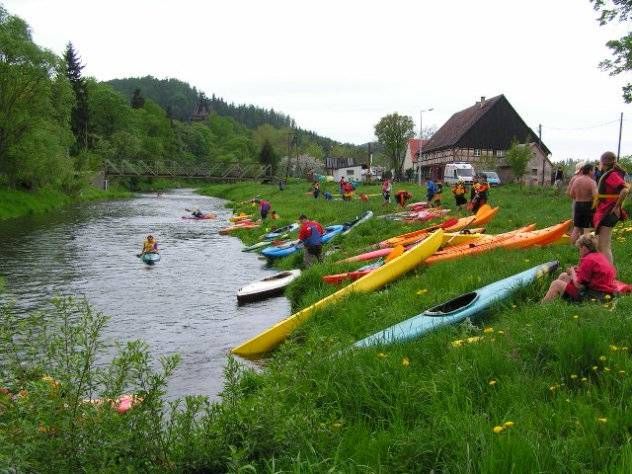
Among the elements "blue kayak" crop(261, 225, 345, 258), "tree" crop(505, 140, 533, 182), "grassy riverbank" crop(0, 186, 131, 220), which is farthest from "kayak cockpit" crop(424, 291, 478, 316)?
"grassy riverbank" crop(0, 186, 131, 220)

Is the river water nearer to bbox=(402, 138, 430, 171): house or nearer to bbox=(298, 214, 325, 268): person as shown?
bbox=(298, 214, 325, 268): person

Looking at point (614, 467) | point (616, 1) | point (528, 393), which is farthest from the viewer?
point (616, 1)

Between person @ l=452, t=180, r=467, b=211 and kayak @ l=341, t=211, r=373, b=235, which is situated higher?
person @ l=452, t=180, r=467, b=211

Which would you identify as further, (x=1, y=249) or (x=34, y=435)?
(x=1, y=249)

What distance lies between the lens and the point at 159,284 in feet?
48.4

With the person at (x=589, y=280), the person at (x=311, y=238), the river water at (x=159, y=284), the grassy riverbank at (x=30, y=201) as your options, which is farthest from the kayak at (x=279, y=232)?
the grassy riverbank at (x=30, y=201)

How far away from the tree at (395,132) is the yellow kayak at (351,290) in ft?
168

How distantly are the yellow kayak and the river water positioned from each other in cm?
56

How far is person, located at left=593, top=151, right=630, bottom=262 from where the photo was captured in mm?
7836

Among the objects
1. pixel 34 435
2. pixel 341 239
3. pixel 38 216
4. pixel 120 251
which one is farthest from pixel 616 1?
pixel 38 216

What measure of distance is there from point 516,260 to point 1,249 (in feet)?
59.3

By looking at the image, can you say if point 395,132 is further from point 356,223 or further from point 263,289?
point 263,289

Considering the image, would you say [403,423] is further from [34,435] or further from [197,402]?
[34,435]

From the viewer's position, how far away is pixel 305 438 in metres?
4.09
